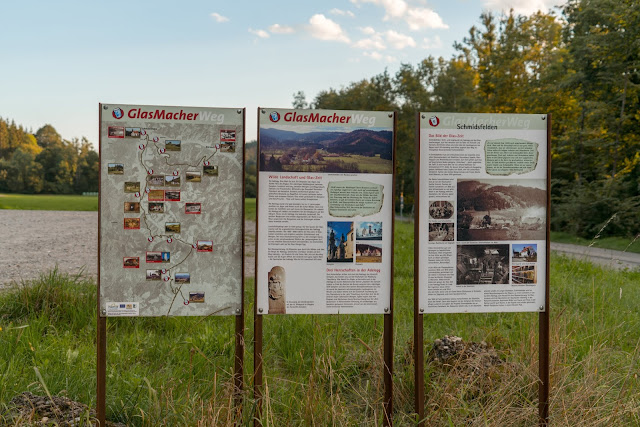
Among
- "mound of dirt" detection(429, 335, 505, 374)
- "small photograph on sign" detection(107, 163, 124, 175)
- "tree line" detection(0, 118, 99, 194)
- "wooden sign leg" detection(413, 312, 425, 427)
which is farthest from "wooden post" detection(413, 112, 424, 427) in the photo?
"tree line" detection(0, 118, 99, 194)

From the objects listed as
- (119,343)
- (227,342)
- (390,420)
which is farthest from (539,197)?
(119,343)

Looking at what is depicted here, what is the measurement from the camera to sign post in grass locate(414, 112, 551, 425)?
3545 mm

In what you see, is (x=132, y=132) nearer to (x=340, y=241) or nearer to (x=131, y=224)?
(x=131, y=224)

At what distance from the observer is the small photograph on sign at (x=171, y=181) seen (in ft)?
11.1

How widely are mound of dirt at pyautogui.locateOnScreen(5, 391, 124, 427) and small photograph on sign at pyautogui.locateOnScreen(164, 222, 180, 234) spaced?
1.14 metres

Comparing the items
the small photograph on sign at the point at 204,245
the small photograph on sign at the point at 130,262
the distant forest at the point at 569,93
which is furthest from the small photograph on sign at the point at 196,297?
the distant forest at the point at 569,93

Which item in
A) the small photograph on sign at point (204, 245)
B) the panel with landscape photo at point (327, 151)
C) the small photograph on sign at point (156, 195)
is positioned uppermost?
the panel with landscape photo at point (327, 151)

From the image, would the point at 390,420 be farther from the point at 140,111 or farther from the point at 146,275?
the point at 140,111

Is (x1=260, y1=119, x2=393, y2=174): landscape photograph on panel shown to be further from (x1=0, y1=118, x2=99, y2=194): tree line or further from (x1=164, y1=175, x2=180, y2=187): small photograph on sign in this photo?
(x1=0, y1=118, x2=99, y2=194): tree line

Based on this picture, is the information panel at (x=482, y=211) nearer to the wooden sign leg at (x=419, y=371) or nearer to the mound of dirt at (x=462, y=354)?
the wooden sign leg at (x=419, y=371)

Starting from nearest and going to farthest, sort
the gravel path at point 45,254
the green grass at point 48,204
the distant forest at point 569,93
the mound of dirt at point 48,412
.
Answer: the mound of dirt at point 48,412
the gravel path at point 45,254
the distant forest at point 569,93
the green grass at point 48,204

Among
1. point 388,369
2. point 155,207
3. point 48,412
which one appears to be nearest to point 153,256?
point 155,207

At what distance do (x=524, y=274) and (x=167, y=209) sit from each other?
246 centimetres

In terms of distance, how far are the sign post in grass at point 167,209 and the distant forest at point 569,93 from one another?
15.9 metres
